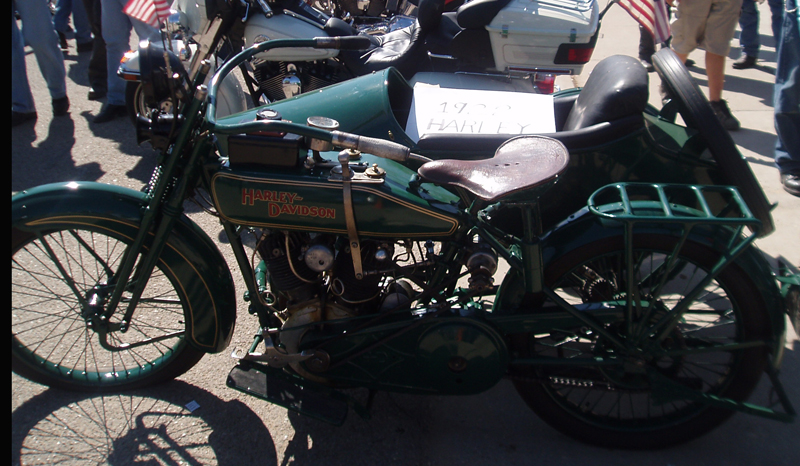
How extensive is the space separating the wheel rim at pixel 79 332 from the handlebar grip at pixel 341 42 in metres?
1.03

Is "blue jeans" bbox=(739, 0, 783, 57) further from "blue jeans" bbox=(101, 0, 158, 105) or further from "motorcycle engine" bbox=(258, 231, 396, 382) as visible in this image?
"blue jeans" bbox=(101, 0, 158, 105)

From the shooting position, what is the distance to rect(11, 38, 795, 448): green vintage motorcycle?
174cm

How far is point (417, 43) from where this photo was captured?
157 inches

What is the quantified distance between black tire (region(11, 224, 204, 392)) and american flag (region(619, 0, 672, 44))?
3875mm

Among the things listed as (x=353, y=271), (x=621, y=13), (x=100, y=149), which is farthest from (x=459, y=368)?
(x=621, y=13)

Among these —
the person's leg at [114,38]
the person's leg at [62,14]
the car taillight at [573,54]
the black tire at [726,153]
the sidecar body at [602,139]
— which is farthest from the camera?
the person's leg at [62,14]

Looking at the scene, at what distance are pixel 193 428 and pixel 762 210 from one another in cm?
225

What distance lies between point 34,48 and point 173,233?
12.8ft

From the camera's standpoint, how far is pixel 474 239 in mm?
2047

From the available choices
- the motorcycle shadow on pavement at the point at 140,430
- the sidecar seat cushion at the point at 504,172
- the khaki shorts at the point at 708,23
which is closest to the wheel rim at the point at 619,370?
the sidecar seat cushion at the point at 504,172

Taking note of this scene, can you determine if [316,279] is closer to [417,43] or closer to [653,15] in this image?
[417,43]

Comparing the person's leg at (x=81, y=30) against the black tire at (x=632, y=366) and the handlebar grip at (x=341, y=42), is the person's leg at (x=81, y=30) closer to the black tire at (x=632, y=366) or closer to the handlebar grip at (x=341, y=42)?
the handlebar grip at (x=341, y=42)

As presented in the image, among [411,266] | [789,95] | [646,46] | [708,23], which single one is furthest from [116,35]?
[646,46]

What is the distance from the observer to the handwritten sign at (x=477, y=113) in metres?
2.38
